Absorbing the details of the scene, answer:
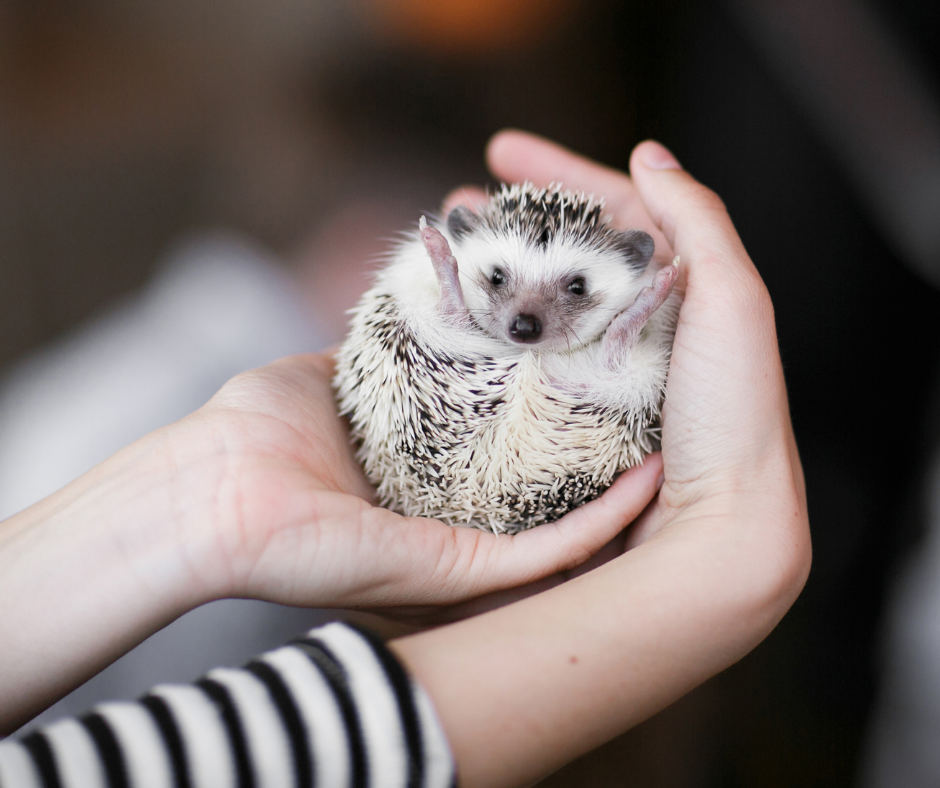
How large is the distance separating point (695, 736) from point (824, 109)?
2.61 meters

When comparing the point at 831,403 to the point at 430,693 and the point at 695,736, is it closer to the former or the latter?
the point at 695,736

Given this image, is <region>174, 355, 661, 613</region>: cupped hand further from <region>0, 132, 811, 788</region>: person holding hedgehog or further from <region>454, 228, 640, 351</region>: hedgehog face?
<region>454, 228, 640, 351</region>: hedgehog face

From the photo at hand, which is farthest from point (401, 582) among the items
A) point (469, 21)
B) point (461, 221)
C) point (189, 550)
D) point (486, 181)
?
point (469, 21)

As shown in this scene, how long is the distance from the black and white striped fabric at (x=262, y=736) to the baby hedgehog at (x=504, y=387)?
53cm

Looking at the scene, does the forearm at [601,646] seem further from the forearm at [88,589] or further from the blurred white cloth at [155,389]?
the blurred white cloth at [155,389]

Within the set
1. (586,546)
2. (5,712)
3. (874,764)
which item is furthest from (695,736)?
(5,712)

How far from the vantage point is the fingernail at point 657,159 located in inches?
62.3

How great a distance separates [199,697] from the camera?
86cm

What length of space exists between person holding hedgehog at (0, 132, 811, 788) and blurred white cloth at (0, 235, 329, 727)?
1.21 metres

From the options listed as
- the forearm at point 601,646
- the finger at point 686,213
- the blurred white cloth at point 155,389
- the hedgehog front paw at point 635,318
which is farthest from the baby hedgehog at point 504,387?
the blurred white cloth at point 155,389

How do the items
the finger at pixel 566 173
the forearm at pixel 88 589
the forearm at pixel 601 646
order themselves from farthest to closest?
the finger at pixel 566 173 → the forearm at pixel 88 589 → the forearm at pixel 601 646

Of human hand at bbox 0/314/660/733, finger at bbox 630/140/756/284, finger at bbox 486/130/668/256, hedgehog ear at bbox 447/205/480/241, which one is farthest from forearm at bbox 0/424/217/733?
finger at bbox 486/130/668/256

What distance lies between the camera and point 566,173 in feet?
7.42

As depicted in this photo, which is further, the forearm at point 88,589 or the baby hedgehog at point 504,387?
the baby hedgehog at point 504,387
